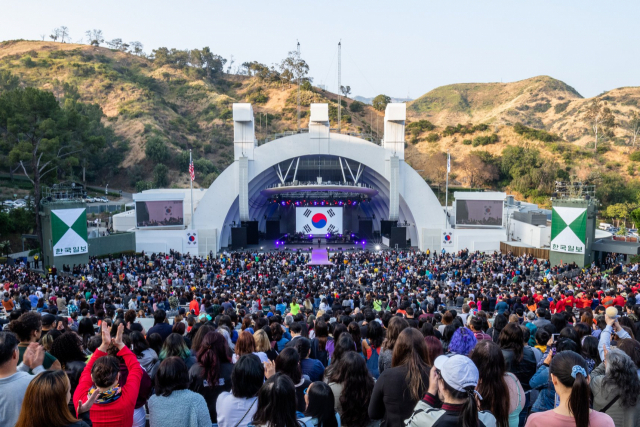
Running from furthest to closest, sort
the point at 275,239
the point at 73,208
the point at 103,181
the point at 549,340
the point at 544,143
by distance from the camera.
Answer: the point at 544,143 < the point at 103,181 < the point at 275,239 < the point at 73,208 < the point at 549,340

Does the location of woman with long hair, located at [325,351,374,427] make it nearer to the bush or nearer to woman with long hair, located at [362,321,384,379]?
woman with long hair, located at [362,321,384,379]

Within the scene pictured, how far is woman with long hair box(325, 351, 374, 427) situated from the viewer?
13.3 feet

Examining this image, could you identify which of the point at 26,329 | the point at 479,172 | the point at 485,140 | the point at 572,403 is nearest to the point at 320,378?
the point at 572,403

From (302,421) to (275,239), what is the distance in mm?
35089

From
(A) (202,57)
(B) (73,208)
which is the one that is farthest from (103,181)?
(A) (202,57)

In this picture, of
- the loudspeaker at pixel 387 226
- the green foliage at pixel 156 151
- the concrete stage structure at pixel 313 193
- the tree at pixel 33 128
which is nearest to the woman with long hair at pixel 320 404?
the concrete stage structure at pixel 313 193

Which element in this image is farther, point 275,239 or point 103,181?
point 103,181

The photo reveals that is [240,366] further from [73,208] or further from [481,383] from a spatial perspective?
[73,208]

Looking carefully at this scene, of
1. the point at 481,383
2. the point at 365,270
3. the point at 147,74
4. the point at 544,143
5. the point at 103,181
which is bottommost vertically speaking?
the point at 365,270

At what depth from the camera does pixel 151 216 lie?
31.7 metres

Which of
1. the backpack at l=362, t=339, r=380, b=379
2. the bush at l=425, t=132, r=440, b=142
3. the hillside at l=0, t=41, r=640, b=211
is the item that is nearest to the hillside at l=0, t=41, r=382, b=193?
the hillside at l=0, t=41, r=640, b=211

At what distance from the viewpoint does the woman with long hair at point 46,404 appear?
3078 millimetres

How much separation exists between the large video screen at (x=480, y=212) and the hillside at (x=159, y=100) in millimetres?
34007

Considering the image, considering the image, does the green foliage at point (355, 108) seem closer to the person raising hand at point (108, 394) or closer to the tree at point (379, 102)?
the tree at point (379, 102)
